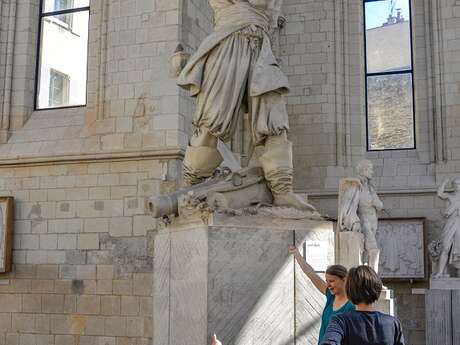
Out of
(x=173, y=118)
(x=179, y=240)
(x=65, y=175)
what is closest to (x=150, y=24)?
(x=173, y=118)

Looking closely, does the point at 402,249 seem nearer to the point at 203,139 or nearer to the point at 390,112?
the point at 390,112

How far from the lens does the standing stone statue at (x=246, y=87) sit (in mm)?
4234

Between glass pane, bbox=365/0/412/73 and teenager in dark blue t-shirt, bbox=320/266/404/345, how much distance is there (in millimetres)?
9746

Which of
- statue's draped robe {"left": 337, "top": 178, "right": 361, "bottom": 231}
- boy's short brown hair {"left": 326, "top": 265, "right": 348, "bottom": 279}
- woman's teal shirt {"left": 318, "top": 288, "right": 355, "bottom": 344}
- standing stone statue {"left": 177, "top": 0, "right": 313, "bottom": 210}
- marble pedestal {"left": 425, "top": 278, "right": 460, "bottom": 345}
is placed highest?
standing stone statue {"left": 177, "top": 0, "right": 313, "bottom": 210}

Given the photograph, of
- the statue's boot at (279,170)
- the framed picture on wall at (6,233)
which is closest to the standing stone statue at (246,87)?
the statue's boot at (279,170)

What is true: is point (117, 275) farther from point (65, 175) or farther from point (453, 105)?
point (453, 105)

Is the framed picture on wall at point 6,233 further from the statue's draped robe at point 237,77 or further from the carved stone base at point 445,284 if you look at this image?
the statue's draped robe at point 237,77

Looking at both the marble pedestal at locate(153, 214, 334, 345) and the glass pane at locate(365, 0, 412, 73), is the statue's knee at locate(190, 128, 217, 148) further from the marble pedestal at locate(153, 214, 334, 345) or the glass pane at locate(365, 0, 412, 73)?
the glass pane at locate(365, 0, 412, 73)

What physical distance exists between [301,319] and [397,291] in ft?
23.1

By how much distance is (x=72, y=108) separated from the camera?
10.0 m

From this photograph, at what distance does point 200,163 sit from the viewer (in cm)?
443

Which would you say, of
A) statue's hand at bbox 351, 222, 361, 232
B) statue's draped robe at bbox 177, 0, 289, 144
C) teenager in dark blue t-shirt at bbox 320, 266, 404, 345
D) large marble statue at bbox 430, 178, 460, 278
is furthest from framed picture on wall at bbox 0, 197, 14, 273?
teenager in dark blue t-shirt at bbox 320, 266, 404, 345

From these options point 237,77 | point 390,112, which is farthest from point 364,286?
point 390,112

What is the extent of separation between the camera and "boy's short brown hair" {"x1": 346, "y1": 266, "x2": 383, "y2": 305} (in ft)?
7.29
